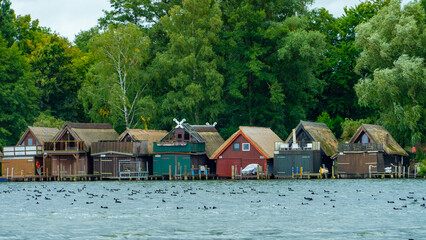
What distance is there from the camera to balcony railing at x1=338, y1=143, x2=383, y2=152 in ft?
255

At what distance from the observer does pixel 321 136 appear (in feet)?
275

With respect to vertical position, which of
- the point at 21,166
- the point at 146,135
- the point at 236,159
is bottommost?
the point at 21,166

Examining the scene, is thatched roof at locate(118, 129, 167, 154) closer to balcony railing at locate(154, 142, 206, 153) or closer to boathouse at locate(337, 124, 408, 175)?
balcony railing at locate(154, 142, 206, 153)

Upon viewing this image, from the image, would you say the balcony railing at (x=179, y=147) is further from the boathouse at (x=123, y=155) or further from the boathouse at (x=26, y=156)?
the boathouse at (x=26, y=156)

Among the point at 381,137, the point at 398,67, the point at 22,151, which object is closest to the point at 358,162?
the point at 381,137

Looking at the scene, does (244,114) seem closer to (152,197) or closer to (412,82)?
(412,82)

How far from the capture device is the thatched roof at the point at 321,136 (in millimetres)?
81812

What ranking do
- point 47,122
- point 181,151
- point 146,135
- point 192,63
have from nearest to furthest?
point 181,151
point 146,135
point 192,63
point 47,122

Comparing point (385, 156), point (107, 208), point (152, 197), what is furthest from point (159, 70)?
point (107, 208)

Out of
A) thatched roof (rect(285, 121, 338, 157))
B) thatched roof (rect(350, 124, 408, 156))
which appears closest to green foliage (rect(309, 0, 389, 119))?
thatched roof (rect(285, 121, 338, 157))

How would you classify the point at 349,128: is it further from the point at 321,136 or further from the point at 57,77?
the point at 57,77

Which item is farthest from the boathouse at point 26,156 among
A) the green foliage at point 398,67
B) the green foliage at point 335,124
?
the green foliage at point 398,67

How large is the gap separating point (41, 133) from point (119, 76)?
11.4m

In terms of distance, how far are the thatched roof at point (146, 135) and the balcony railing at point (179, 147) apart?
216 centimetres
